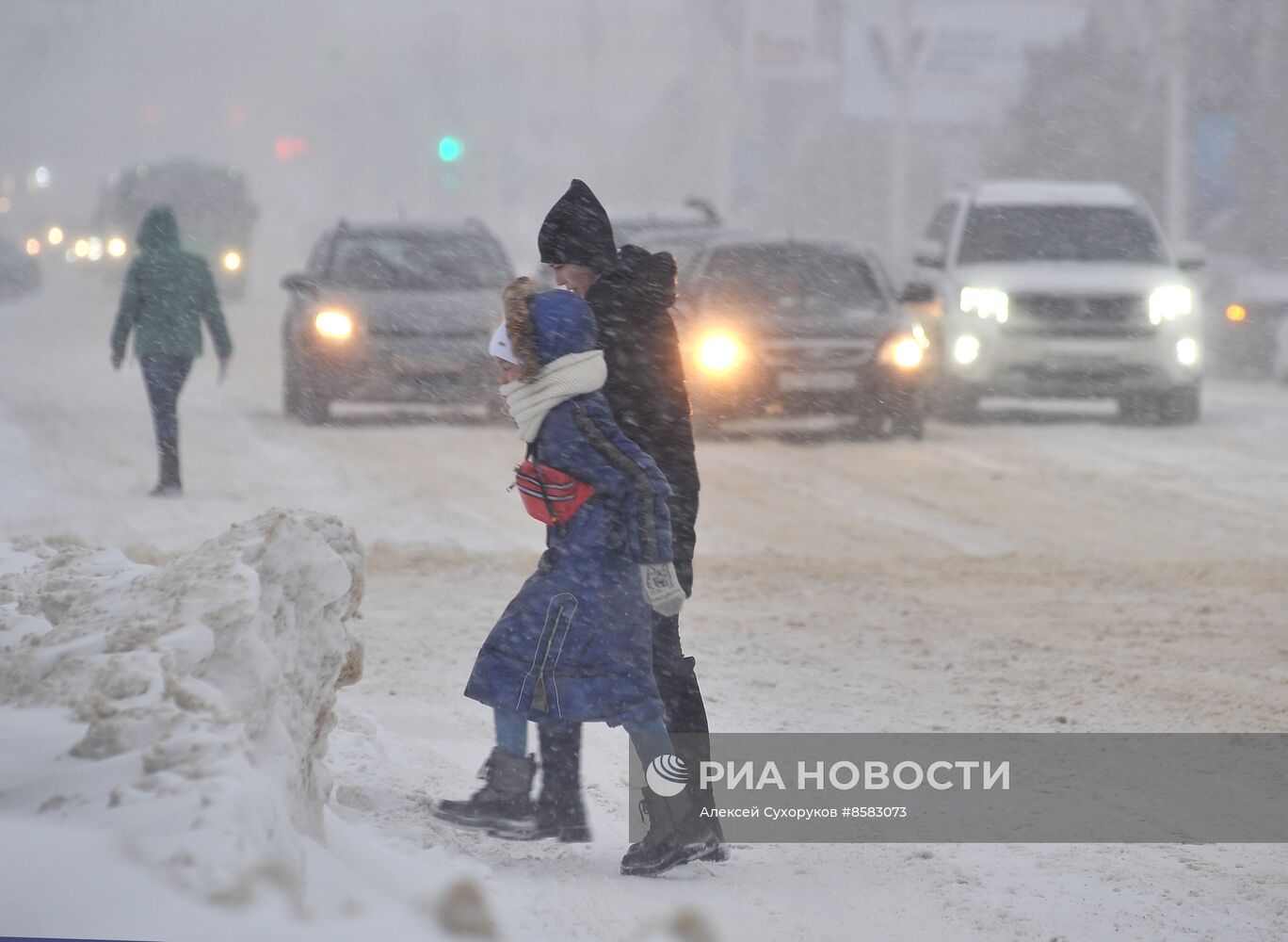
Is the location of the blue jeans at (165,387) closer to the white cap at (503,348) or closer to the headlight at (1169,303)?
the white cap at (503,348)

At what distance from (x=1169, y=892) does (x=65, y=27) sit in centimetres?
12190

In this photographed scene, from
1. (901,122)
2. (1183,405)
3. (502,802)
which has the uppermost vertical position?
(901,122)

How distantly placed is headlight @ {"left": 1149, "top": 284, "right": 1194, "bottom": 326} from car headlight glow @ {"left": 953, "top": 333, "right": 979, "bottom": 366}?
1.47 metres

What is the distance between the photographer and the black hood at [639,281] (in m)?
4.61

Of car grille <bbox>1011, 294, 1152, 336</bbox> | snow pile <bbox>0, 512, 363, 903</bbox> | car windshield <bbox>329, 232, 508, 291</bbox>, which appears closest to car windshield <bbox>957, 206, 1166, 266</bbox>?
car grille <bbox>1011, 294, 1152, 336</bbox>

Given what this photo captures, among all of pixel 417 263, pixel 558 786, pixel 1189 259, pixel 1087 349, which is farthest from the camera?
pixel 417 263

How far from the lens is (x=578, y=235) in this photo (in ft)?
15.2

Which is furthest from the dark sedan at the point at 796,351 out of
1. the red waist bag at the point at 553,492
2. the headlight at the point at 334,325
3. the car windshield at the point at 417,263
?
the red waist bag at the point at 553,492

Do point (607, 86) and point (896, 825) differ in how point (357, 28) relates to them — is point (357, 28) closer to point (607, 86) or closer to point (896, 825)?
point (607, 86)

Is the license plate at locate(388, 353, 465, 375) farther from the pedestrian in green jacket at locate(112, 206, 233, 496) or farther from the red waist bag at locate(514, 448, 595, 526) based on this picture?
the red waist bag at locate(514, 448, 595, 526)

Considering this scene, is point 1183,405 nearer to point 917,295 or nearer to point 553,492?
point 917,295

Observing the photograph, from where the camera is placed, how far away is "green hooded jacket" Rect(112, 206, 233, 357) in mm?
11172

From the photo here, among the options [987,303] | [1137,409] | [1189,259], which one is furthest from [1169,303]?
[987,303]

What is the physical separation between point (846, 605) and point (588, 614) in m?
4.00
